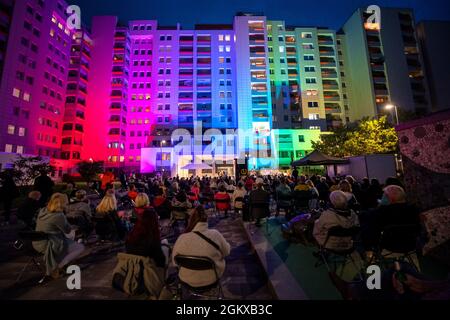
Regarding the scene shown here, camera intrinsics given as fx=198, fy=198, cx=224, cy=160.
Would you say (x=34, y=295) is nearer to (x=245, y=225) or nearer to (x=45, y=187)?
(x=245, y=225)

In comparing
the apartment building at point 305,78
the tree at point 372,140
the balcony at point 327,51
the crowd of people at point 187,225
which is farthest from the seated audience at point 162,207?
the balcony at point 327,51

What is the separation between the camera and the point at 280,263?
4.17 meters

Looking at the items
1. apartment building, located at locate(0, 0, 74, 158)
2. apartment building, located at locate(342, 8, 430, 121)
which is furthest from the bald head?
apartment building, located at locate(342, 8, 430, 121)

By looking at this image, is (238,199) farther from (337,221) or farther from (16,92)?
(16,92)

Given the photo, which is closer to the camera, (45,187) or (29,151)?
(45,187)

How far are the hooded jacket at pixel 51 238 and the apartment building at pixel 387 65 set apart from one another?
54.0m

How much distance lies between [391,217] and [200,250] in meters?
3.02

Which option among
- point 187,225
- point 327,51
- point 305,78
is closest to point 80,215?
point 187,225

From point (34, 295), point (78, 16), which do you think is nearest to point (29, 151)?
point (78, 16)

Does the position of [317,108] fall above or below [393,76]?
below

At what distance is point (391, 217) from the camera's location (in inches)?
123

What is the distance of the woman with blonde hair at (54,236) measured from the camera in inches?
148

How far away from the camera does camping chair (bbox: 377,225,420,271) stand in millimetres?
3041

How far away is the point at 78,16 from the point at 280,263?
221 feet
